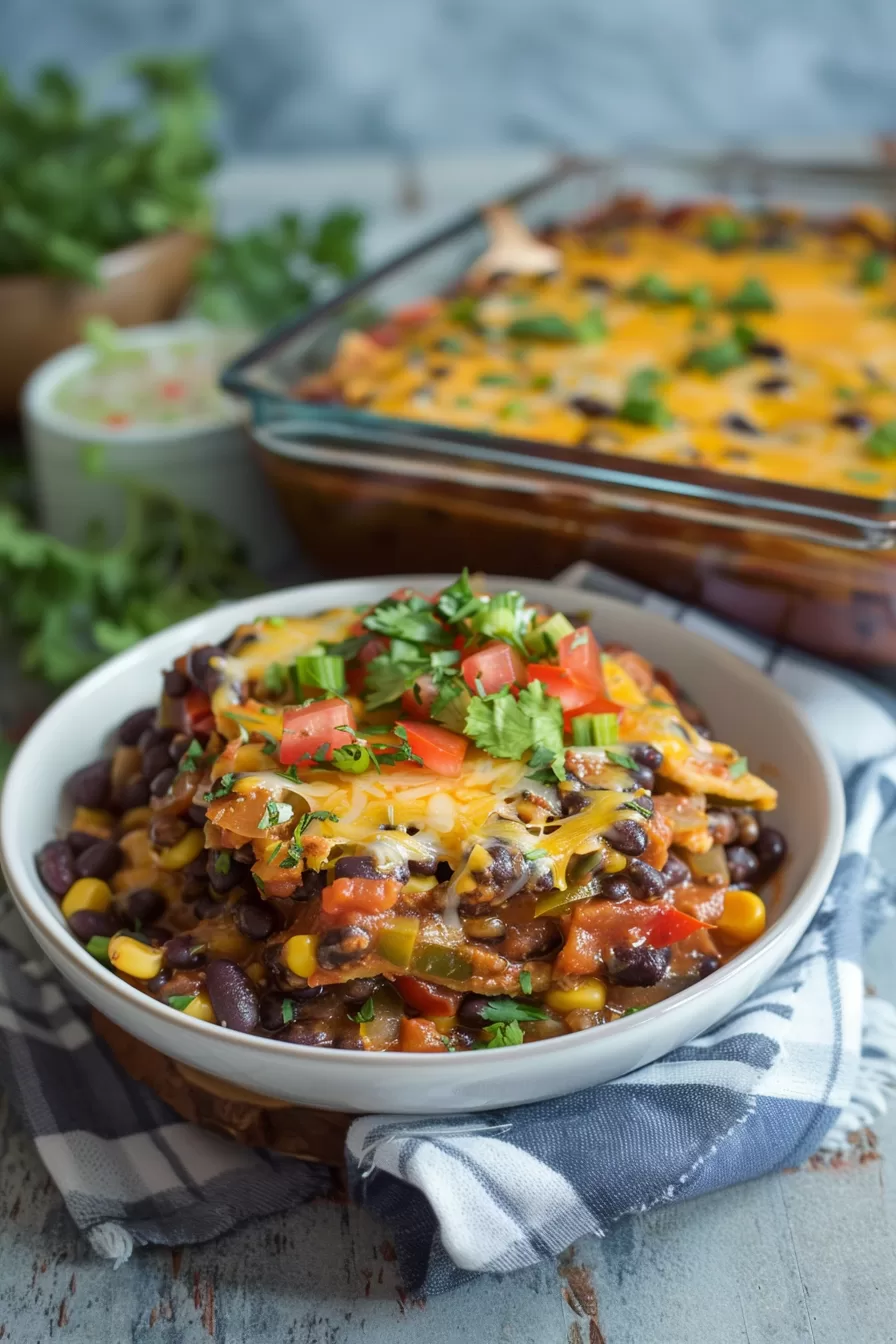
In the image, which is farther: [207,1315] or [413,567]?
[413,567]

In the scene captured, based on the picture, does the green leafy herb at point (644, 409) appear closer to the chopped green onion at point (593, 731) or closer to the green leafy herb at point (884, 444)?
the green leafy herb at point (884, 444)

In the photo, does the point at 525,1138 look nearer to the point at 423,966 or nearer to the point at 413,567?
the point at 423,966

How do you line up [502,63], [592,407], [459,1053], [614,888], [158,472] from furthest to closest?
[502,63] → [158,472] → [592,407] → [614,888] → [459,1053]

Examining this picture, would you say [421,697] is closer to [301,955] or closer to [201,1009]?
[301,955]

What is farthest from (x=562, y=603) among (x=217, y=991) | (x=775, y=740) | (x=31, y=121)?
(x=31, y=121)

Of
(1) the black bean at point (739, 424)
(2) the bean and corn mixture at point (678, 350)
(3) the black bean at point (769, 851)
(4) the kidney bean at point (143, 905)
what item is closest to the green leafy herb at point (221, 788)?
(4) the kidney bean at point (143, 905)

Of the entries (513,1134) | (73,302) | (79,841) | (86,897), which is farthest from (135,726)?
(73,302)
